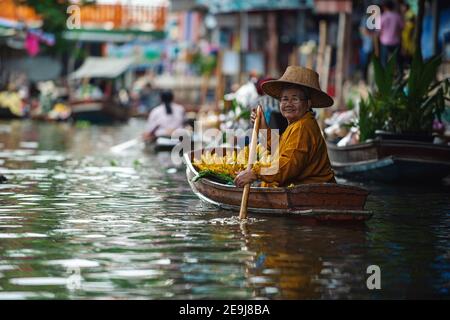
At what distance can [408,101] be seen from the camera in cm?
1580

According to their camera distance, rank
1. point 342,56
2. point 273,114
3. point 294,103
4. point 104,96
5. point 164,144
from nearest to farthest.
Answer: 1. point 294,103
2. point 273,114
3. point 164,144
4. point 342,56
5. point 104,96

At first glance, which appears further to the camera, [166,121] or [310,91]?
[166,121]

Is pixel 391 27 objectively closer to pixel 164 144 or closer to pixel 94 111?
pixel 164 144

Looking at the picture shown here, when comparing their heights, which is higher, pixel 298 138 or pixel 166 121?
pixel 298 138

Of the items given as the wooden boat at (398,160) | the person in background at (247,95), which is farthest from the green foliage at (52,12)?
the wooden boat at (398,160)

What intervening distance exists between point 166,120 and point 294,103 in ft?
43.4

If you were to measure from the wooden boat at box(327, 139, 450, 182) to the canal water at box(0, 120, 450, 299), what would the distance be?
0.35 m

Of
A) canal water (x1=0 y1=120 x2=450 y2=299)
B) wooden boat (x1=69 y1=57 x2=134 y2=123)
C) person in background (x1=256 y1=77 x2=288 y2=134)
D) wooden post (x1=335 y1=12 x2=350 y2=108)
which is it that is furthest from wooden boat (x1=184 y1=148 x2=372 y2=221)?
wooden boat (x1=69 y1=57 x2=134 y2=123)

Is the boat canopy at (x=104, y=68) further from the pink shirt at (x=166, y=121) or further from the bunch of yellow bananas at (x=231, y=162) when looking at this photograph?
the bunch of yellow bananas at (x=231, y=162)

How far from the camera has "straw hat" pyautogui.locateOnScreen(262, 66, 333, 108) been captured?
10.7 m

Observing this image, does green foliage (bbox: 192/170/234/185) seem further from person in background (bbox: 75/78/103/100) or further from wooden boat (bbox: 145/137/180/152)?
person in background (bbox: 75/78/103/100)

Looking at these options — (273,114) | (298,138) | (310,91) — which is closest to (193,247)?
(298,138)

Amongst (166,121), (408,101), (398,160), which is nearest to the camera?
(398,160)

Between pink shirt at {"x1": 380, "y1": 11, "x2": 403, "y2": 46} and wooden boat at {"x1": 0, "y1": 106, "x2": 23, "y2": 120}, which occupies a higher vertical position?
pink shirt at {"x1": 380, "y1": 11, "x2": 403, "y2": 46}
